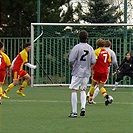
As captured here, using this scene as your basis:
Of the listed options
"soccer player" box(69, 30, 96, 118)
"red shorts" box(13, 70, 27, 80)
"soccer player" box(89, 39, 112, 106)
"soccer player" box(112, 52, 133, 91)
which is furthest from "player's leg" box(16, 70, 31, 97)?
"soccer player" box(69, 30, 96, 118)

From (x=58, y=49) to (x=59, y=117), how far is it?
1582 centimetres

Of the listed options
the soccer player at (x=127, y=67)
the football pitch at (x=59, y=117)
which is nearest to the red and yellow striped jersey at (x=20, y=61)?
the football pitch at (x=59, y=117)

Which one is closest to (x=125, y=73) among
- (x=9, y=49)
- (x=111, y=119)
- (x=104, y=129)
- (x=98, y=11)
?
(x=9, y=49)

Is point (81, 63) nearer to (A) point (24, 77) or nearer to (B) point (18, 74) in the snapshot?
(B) point (18, 74)

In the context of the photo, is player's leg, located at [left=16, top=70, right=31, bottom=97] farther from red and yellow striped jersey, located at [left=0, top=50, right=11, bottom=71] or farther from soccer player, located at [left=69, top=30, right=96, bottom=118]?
soccer player, located at [left=69, top=30, right=96, bottom=118]

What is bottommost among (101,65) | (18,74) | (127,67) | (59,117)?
(59,117)

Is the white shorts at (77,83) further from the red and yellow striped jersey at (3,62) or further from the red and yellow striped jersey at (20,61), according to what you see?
the red and yellow striped jersey at (20,61)

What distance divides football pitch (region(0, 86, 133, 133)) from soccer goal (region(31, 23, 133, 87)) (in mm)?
9555

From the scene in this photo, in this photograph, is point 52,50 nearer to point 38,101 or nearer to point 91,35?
point 91,35

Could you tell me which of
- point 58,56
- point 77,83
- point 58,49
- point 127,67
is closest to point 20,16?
point 58,49

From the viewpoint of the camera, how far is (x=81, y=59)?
1548 centimetres

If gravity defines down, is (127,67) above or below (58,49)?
below

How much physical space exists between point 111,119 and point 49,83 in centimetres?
1582

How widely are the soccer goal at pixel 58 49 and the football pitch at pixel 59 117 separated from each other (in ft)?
31.3
